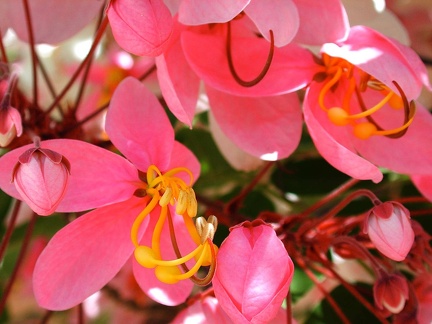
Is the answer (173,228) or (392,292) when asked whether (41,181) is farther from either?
(392,292)

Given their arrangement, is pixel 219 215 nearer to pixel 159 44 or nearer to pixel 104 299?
pixel 159 44

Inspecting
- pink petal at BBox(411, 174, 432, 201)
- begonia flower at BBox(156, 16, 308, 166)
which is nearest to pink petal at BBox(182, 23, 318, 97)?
begonia flower at BBox(156, 16, 308, 166)

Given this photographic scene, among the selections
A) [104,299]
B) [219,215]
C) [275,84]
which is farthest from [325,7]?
[104,299]

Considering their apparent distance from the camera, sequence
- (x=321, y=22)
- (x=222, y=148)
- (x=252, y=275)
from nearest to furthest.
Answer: (x=252, y=275), (x=321, y=22), (x=222, y=148)

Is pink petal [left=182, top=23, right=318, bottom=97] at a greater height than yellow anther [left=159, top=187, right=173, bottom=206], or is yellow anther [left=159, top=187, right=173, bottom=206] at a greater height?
pink petal [left=182, top=23, right=318, bottom=97]

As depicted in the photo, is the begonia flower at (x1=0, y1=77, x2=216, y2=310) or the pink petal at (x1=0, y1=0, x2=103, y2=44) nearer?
the begonia flower at (x1=0, y1=77, x2=216, y2=310)

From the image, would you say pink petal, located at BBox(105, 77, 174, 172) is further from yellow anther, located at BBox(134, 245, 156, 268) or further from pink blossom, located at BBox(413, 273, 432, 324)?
pink blossom, located at BBox(413, 273, 432, 324)

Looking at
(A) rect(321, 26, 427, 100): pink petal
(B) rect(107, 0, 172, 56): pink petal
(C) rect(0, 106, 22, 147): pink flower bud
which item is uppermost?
(B) rect(107, 0, 172, 56): pink petal

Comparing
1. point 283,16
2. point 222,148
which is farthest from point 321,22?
point 222,148
